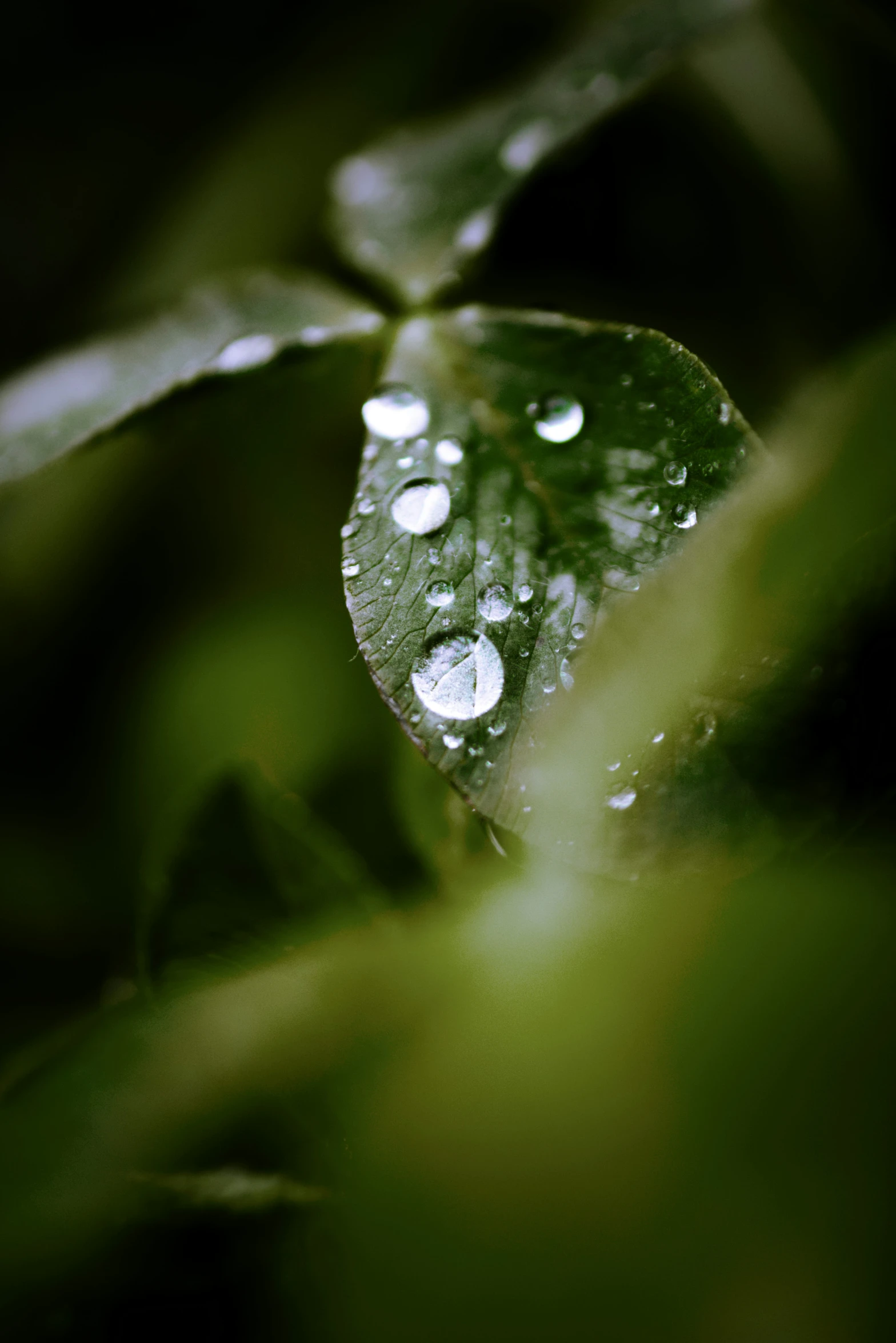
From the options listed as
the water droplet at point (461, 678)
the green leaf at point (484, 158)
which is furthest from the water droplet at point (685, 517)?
the green leaf at point (484, 158)

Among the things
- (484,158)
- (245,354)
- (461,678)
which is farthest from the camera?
(484,158)

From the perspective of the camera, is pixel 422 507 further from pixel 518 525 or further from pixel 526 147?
pixel 526 147

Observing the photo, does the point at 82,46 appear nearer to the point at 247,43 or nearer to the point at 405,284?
the point at 247,43

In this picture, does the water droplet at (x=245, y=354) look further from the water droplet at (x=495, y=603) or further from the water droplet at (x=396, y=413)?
the water droplet at (x=495, y=603)

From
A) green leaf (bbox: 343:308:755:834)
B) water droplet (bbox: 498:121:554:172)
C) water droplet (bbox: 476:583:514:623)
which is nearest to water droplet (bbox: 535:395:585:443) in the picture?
green leaf (bbox: 343:308:755:834)

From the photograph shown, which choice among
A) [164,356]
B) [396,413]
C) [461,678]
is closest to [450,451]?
[396,413]

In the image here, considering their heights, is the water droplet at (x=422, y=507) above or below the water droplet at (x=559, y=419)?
below
